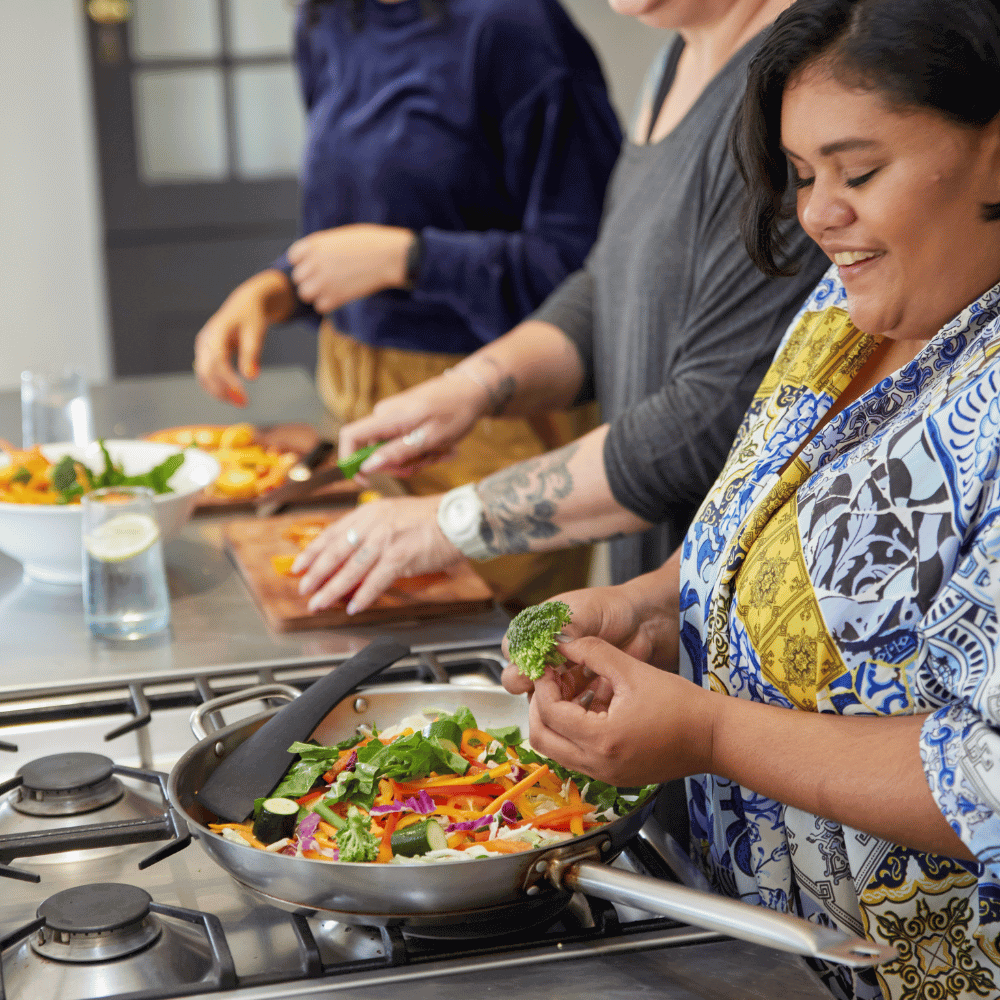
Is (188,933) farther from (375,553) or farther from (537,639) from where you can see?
(375,553)

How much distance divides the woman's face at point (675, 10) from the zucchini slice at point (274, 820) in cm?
94

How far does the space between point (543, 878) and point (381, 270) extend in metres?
1.55

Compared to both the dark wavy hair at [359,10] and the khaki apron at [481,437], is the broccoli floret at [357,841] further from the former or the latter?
the dark wavy hair at [359,10]

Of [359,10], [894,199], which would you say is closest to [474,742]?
[894,199]

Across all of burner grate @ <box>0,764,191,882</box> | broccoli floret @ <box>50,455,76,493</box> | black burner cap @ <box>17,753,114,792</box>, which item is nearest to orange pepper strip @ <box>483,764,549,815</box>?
burner grate @ <box>0,764,191,882</box>

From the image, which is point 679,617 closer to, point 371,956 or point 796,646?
point 796,646

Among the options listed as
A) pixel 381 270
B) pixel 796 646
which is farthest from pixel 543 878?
pixel 381 270

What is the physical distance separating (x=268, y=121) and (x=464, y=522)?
332 cm

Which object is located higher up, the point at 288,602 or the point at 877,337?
the point at 877,337

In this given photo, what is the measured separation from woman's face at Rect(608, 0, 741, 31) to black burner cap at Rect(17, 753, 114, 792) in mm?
954

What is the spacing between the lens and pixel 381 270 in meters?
2.21

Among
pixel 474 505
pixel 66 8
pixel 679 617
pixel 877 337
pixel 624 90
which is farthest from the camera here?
pixel 624 90

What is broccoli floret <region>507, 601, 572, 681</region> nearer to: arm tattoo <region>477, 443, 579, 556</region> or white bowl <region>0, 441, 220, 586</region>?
arm tattoo <region>477, 443, 579, 556</region>

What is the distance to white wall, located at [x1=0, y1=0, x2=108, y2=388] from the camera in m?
4.21
